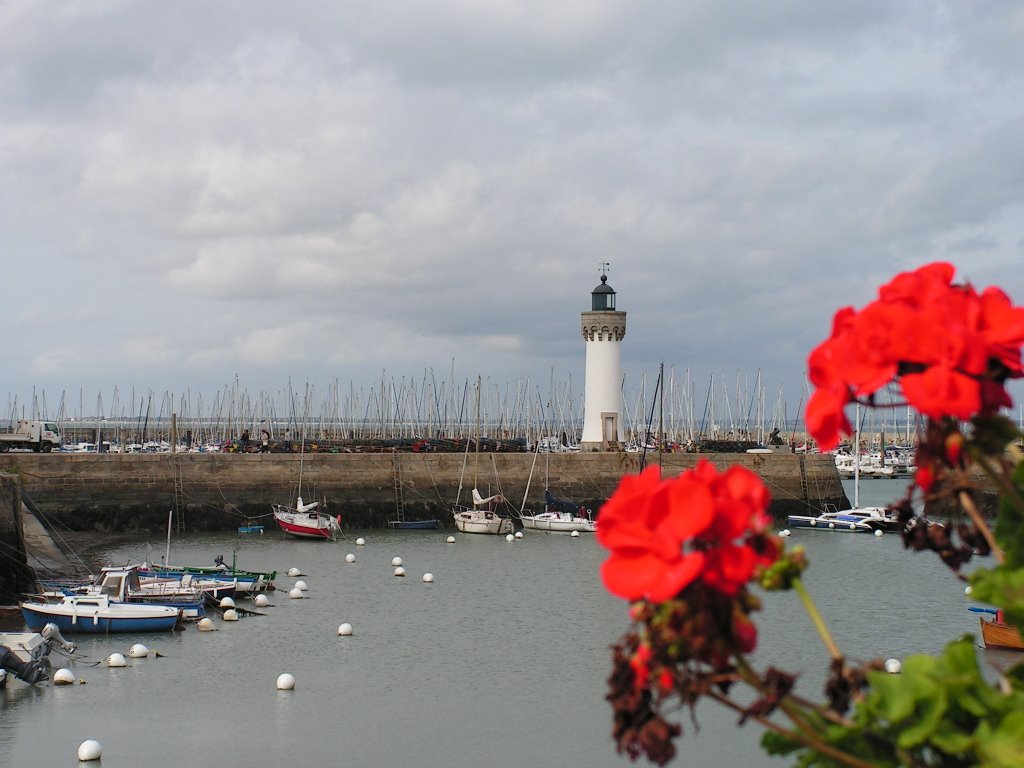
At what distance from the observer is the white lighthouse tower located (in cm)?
6594

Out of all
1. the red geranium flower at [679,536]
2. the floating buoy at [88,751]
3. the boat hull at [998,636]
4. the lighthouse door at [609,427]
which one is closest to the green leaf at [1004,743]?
the red geranium flower at [679,536]

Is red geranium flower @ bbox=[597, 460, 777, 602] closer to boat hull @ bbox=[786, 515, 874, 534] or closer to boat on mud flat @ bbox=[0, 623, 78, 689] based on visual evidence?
boat on mud flat @ bbox=[0, 623, 78, 689]

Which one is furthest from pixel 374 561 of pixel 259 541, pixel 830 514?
pixel 830 514

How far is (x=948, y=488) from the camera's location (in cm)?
348

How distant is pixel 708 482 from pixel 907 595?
129 ft

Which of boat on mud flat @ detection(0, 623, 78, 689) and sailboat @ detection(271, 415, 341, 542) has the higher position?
sailboat @ detection(271, 415, 341, 542)

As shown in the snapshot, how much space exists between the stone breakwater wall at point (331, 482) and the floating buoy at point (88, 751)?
32.6 meters

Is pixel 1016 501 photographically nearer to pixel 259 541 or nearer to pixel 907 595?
pixel 907 595

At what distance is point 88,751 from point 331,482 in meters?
38.4

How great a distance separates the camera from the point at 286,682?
25906 millimetres

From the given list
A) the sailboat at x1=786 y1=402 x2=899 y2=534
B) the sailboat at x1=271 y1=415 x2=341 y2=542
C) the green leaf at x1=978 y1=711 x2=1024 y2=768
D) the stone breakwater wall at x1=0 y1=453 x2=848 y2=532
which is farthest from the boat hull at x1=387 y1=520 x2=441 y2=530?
the green leaf at x1=978 y1=711 x2=1024 y2=768

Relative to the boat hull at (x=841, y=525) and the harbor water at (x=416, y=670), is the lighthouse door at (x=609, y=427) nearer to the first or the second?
the boat hull at (x=841, y=525)

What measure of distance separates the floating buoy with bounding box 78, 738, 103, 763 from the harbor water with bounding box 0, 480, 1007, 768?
14cm

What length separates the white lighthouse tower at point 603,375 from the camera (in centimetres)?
6594
